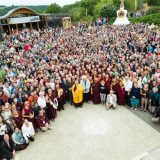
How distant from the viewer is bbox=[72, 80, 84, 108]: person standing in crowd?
1213cm

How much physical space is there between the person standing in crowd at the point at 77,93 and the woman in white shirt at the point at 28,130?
3047 millimetres

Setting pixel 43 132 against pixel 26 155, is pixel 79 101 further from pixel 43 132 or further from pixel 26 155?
pixel 26 155

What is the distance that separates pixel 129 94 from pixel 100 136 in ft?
9.24

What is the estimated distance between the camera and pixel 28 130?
9.62 m

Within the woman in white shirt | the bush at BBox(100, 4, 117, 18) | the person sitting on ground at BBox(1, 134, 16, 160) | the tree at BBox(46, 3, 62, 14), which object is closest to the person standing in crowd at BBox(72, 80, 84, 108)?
the woman in white shirt

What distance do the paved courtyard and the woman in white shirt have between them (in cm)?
29

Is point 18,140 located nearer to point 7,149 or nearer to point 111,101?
point 7,149

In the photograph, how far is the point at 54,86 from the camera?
489 inches

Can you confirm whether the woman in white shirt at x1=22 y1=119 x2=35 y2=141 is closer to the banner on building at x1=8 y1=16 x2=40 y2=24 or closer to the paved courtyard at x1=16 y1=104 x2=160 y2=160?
the paved courtyard at x1=16 y1=104 x2=160 y2=160

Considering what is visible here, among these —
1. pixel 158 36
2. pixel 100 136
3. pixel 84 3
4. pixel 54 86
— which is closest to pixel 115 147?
pixel 100 136

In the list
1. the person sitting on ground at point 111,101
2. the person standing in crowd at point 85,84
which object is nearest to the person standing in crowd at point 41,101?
the person standing in crowd at point 85,84

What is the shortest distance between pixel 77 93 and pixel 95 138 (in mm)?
2948

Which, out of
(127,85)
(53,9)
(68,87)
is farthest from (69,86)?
(53,9)

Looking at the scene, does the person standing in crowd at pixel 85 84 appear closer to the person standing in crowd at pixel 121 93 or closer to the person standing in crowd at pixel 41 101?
the person standing in crowd at pixel 121 93
